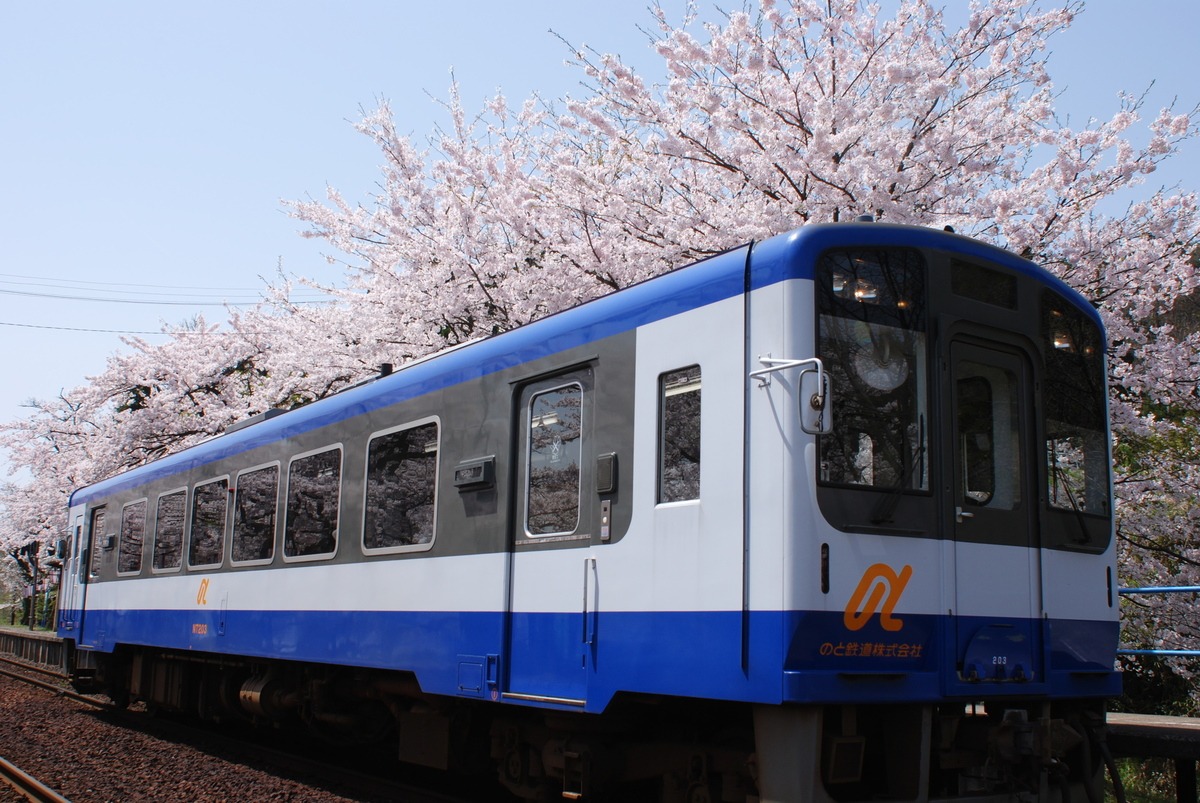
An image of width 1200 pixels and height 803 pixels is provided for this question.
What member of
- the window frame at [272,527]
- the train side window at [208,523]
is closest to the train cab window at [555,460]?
the window frame at [272,527]

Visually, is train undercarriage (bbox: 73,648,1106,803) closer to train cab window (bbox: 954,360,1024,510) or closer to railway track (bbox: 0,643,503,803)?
railway track (bbox: 0,643,503,803)

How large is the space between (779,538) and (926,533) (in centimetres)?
77

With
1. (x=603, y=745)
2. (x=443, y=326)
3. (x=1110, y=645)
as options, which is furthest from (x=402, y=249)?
(x=1110, y=645)

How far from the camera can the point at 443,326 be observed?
46.8 feet

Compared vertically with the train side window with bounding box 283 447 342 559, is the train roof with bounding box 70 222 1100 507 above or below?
above

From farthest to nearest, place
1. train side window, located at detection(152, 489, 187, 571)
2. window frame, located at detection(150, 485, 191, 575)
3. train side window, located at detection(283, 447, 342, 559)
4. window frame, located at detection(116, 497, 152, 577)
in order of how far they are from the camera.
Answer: window frame, located at detection(116, 497, 152, 577), train side window, located at detection(152, 489, 187, 571), window frame, located at detection(150, 485, 191, 575), train side window, located at detection(283, 447, 342, 559)

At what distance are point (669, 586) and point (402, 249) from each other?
967 centimetres

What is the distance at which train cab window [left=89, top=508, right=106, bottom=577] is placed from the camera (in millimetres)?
13992

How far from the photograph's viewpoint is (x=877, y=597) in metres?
4.82

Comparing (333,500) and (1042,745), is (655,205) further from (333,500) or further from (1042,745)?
(1042,745)

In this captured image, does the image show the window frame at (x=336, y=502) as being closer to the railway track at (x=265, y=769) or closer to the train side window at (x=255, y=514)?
the train side window at (x=255, y=514)

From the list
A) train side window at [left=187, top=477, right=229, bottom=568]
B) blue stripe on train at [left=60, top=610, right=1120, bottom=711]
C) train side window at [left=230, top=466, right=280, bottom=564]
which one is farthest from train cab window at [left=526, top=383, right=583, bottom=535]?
train side window at [left=187, top=477, right=229, bottom=568]

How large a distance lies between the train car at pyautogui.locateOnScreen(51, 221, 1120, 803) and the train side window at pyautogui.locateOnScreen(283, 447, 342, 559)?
3.74 ft

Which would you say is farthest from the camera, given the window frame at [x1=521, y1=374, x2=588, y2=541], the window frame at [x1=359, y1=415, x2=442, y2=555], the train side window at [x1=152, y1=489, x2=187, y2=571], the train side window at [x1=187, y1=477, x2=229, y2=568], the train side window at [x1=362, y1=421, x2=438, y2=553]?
the train side window at [x1=152, y1=489, x2=187, y2=571]
